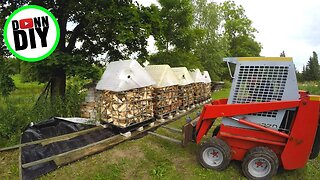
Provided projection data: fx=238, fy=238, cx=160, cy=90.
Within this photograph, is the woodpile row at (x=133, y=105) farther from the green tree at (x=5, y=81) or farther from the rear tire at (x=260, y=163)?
the rear tire at (x=260, y=163)

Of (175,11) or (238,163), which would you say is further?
(175,11)

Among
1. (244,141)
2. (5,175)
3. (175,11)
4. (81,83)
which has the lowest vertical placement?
(5,175)

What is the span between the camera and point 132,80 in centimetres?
702

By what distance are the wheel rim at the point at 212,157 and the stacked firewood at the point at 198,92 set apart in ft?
23.1

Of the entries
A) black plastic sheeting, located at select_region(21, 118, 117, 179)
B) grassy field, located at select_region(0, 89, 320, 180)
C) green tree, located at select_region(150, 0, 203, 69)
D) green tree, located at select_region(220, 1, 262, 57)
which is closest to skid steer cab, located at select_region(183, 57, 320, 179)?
grassy field, located at select_region(0, 89, 320, 180)

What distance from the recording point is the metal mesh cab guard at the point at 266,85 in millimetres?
4570

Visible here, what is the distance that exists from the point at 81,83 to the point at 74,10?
2.61 meters

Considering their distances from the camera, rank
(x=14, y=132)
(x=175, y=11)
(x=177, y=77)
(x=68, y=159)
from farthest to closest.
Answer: (x=175, y=11) → (x=177, y=77) → (x=14, y=132) → (x=68, y=159)

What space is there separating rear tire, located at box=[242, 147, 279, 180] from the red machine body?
21 centimetres

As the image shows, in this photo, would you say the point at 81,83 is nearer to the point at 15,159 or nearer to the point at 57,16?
the point at 57,16

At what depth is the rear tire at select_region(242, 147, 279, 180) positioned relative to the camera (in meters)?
4.55

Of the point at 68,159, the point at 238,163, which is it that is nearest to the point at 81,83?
the point at 68,159

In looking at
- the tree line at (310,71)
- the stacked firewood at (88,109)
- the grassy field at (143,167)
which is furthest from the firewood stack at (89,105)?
the tree line at (310,71)

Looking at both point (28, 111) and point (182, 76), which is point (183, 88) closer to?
point (182, 76)
